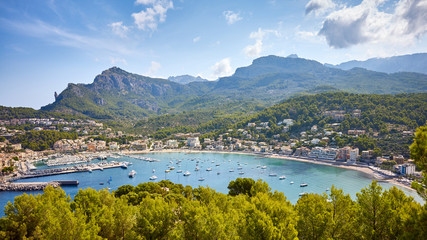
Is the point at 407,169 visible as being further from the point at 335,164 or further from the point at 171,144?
the point at 171,144

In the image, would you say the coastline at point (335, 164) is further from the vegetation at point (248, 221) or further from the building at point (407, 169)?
the vegetation at point (248, 221)

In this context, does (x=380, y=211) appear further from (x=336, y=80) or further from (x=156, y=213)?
(x=336, y=80)

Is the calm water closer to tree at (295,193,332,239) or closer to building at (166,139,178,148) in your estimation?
building at (166,139,178,148)

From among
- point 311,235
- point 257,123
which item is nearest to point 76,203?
point 311,235

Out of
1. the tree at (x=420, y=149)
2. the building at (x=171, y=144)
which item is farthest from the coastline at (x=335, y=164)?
the tree at (x=420, y=149)

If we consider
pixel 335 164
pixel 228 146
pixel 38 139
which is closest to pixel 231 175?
pixel 335 164

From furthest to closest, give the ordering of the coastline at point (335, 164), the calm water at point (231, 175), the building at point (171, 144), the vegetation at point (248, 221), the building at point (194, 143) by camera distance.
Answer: the building at point (171, 144)
the building at point (194, 143)
the coastline at point (335, 164)
the calm water at point (231, 175)
the vegetation at point (248, 221)

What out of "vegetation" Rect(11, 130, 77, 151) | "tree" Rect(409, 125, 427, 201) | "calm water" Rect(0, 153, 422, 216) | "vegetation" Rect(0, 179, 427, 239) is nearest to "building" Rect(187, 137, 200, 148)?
"calm water" Rect(0, 153, 422, 216)
